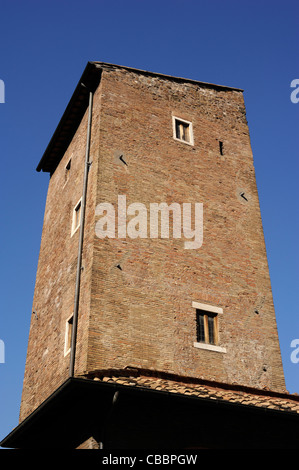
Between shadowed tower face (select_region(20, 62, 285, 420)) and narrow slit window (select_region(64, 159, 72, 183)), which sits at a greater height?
narrow slit window (select_region(64, 159, 72, 183))

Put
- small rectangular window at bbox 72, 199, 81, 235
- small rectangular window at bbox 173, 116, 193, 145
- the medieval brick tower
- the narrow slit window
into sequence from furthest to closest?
the narrow slit window → small rectangular window at bbox 173, 116, 193, 145 → small rectangular window at bbox 72, 199, 81, 235 → the medieval brick tower

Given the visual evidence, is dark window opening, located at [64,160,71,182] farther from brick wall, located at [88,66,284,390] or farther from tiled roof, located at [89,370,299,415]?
tiled roof, located at [89,370,299,415]

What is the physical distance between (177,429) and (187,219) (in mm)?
6034

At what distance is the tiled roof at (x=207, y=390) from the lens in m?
11.2

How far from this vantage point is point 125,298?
13352 mm

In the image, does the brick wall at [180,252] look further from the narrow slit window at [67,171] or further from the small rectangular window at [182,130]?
the narrow slit window at [67,171]

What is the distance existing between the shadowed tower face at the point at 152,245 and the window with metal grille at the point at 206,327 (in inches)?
1.1

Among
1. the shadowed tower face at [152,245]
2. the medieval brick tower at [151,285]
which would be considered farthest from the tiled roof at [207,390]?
the shadowed tower face at [152,245]

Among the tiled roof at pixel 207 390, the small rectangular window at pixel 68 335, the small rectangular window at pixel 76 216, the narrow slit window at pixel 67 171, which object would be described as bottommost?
the tiled roof at pixel 207 390

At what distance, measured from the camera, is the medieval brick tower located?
37.1 ft

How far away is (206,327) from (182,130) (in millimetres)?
6288

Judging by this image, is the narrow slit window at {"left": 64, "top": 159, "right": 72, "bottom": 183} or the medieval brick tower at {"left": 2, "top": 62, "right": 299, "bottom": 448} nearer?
the medieval brick tower at {"left": 2, "top": 62, "right": 299, "bottom": 448}

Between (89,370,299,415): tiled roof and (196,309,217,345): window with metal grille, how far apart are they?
1314 millimetres

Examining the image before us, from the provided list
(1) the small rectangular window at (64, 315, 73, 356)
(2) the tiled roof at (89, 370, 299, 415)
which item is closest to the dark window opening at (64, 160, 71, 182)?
(1) the small rectangular window at (64, 315, 73, 356)
